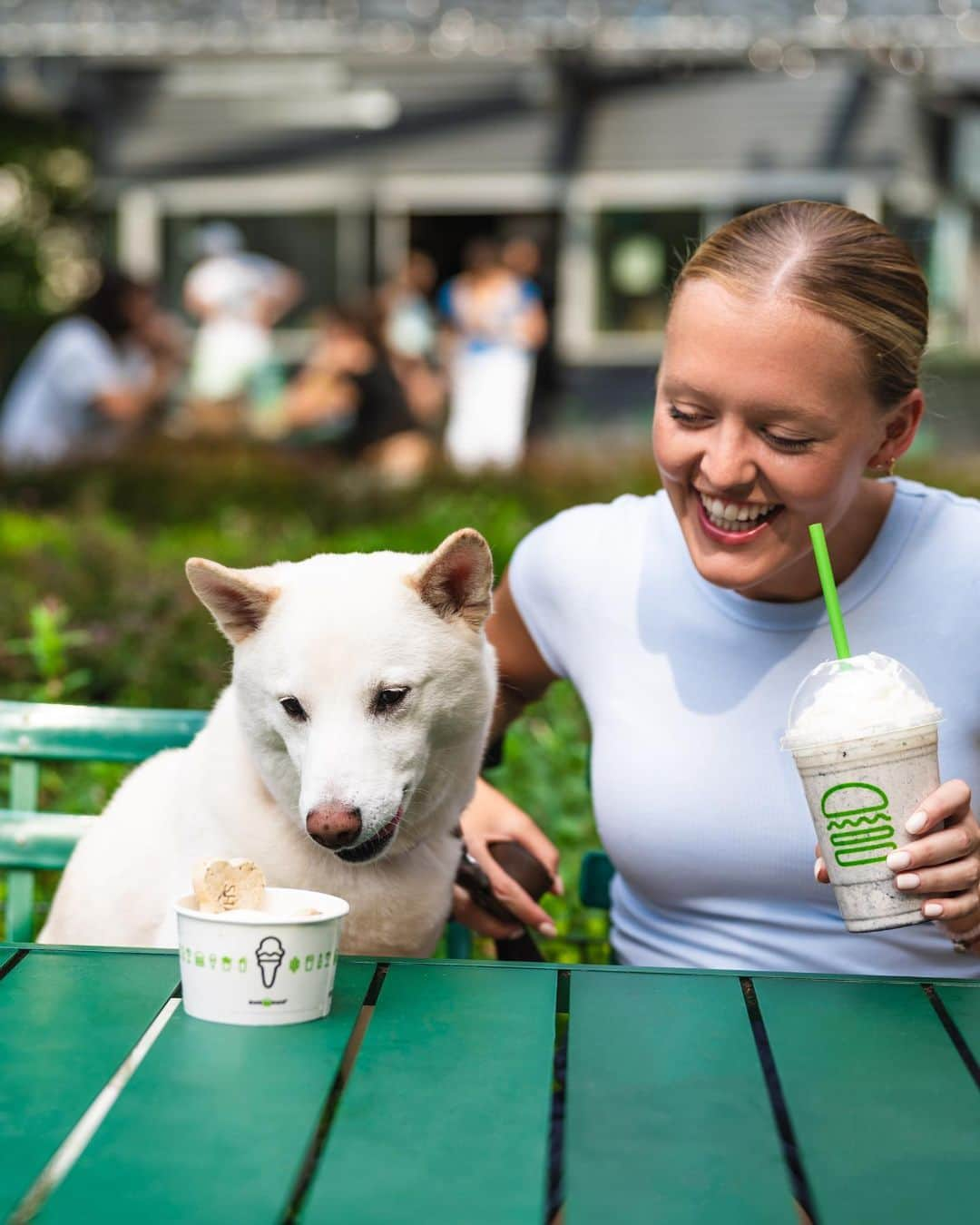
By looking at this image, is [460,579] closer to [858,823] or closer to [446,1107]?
[858,823]

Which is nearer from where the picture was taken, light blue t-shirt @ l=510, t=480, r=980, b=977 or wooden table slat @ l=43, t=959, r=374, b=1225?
wooden table slat @ l=43, t=959, r=374, b=1225

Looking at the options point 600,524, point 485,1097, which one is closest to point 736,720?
point 600,524

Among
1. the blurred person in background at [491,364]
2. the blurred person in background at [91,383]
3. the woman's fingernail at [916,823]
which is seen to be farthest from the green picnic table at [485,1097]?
the blurred person in background at [491,364]

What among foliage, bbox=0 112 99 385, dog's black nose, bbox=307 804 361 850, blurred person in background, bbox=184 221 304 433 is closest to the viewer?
dog's black nose, bbox=307 804 361 850

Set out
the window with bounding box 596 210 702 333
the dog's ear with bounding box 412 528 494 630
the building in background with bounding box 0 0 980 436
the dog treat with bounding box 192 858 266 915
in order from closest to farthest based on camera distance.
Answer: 1. the dog treat with bounding box 192 858 266 915
2. the dog's ear with bounding box 412 528 494 630
3. the building in background with bounding box 0 0 980 436
4. the window with bounding box 596 210 702 333

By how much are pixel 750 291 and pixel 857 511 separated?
43cm

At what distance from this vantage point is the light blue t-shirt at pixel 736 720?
255 cm

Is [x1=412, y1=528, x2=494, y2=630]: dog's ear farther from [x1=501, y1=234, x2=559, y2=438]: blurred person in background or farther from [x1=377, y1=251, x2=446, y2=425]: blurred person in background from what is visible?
[x1=501, y1=234, x2=559, y2=438]: blurred person in background

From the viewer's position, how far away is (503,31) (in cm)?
1546

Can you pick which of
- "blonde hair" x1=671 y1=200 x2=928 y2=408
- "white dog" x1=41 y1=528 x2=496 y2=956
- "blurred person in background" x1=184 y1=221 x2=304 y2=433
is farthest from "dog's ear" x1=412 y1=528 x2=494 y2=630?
"blurred person in background" x1=184 y1=221 x2=304 y2=433

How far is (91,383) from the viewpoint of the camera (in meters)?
10.1

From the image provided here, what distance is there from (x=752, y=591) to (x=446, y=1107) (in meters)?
1.24

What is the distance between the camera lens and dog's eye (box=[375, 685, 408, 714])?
241cm

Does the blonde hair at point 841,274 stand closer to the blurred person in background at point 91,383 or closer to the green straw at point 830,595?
the green straw at point 830,595
